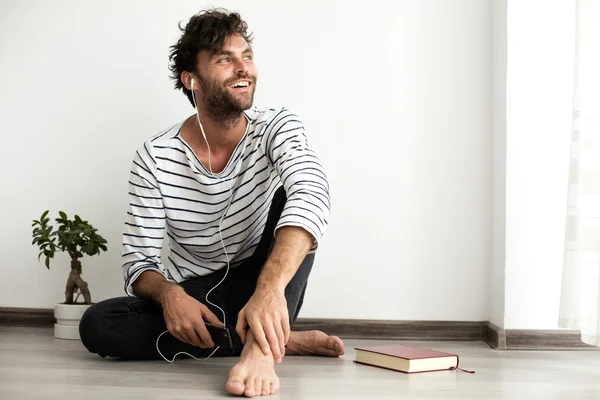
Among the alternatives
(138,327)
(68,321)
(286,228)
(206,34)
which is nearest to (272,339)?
(286,228)

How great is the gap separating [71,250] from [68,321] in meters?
0.23

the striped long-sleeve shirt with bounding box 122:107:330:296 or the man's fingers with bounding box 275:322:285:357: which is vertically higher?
the striped long-sleeve shirt with bounding box 122:107:330:296

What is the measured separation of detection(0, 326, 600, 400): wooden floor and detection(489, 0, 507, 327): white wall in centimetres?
28

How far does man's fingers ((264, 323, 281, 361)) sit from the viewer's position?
149 centimetres

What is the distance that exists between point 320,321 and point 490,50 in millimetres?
1105

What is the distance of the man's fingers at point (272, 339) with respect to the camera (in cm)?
149

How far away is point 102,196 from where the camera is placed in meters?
2.66

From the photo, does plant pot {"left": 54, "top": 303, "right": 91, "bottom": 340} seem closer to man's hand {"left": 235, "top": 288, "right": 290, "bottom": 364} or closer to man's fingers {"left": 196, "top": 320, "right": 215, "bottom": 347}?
man's fingers {"left": 196, "top": 320, "right": 215, "bottom": 347}

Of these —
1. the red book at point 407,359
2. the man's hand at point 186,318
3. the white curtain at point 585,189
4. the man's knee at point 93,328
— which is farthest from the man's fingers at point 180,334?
the white curtain at point 585,189

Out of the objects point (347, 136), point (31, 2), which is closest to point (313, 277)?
point (347, 136)

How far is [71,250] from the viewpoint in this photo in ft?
8.06

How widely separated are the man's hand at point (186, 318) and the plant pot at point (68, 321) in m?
0.71

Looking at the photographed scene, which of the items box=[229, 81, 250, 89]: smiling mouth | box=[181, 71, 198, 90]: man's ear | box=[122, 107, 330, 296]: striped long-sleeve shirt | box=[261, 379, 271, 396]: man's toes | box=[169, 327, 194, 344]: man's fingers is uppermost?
box=[181, 71, 198, 90]: man's ear

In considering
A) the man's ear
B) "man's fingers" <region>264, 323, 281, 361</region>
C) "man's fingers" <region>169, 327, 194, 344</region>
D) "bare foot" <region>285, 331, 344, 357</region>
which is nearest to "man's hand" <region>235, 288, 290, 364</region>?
"man's fingers" <region>264, 323, 281, 361</region>
